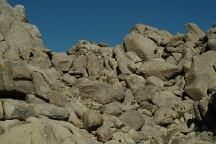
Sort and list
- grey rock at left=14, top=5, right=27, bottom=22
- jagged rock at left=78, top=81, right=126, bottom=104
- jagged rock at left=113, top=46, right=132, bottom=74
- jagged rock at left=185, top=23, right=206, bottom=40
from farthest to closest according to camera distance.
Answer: jagged rock at left=185, top=23, right=206, bottom=40 < jagged rock at left=113, top=46, right=132, bottom=74 < grey rock at left=14, top=5, right=27, bottom=22 < jagged rock at left=78, top=81, right=126, bottom=104

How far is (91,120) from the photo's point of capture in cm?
3631

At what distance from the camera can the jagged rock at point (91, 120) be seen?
36188 mm

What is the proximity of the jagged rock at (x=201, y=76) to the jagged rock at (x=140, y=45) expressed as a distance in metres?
8.19

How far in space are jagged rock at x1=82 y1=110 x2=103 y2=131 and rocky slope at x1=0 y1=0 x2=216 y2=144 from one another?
0.09 m

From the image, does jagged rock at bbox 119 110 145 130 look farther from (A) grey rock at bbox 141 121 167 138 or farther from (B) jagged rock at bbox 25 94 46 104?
(B) jagged rock at bbox 25 94 46 104

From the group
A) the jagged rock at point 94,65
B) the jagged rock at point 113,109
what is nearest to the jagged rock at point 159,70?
the jagged rock at point 94,65

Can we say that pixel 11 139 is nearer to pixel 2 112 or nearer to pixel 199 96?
pixel 2 112

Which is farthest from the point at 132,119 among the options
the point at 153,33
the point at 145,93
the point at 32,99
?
the point at 153,33

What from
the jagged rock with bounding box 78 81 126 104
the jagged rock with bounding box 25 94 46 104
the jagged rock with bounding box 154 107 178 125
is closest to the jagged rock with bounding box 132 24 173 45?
the jagged rock with bounding box 78 81 126 104

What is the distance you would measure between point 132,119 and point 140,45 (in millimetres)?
16787

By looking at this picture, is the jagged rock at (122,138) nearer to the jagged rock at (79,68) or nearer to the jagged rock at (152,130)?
the jagged rock at (152,130)

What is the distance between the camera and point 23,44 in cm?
4484

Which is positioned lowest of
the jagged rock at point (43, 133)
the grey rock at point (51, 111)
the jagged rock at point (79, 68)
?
the jagged rock at point (43, 133)

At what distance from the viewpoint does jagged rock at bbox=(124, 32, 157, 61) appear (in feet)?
178
